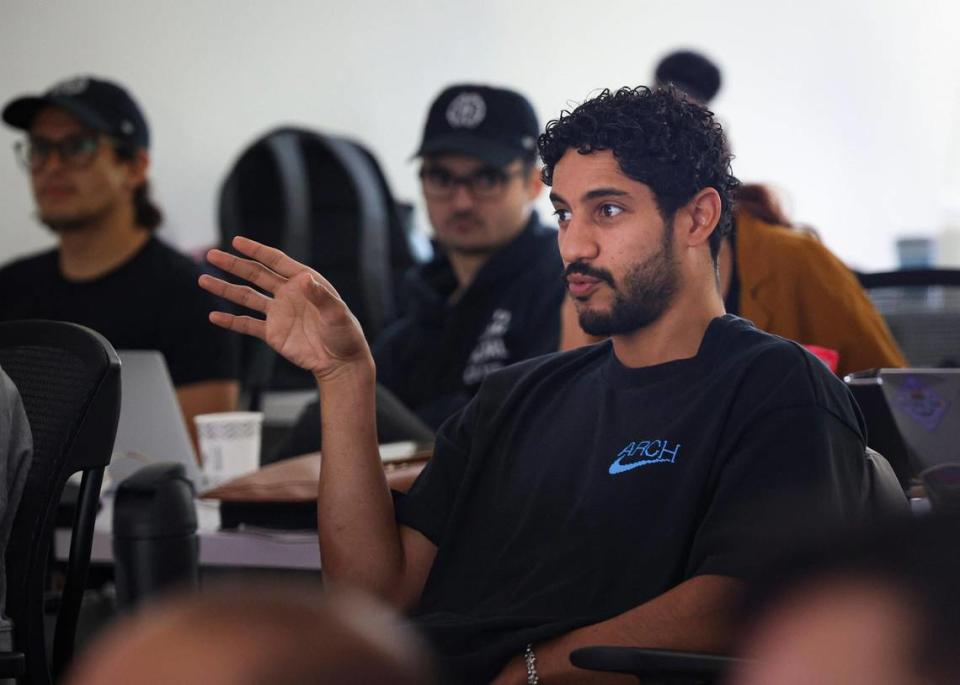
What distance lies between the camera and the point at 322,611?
0.48 m

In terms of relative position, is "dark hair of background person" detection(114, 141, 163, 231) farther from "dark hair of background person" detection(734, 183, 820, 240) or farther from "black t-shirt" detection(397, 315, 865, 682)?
"black t-shirt" detection(397, 315, 865, 682)

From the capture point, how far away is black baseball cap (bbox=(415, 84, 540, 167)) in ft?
9.48

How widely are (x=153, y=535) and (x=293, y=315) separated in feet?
1.40

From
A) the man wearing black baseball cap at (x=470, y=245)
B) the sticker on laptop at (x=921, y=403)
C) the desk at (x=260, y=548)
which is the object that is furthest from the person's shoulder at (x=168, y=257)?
the sticker on laptop at (x=921, y=403)

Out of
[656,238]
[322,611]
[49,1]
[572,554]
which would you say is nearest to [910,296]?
[656,238]

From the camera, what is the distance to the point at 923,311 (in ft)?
8.29

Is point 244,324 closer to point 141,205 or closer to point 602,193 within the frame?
point 602,193

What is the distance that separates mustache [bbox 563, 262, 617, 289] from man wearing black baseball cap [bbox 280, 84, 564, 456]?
115 cm

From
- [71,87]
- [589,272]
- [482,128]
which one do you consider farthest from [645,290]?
[71,87]

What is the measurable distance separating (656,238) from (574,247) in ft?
0.31

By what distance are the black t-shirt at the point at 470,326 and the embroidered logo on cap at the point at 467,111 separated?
25 centimetres

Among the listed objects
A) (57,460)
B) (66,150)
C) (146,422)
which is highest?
(66,150)

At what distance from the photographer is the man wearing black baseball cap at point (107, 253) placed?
3178mm

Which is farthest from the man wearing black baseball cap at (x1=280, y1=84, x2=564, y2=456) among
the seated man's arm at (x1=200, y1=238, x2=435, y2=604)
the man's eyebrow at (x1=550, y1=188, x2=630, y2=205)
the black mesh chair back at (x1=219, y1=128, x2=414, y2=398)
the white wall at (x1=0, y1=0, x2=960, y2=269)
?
the white wall at (x1=0, y1=0, x2=960, y2=269)
